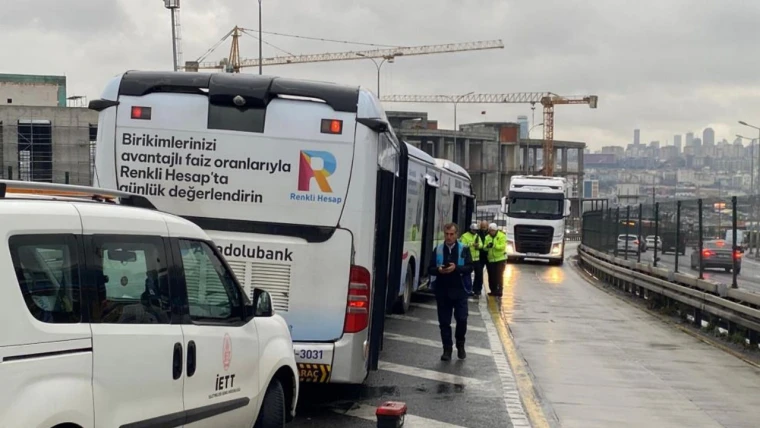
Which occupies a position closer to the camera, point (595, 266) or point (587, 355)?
point (587, 355)

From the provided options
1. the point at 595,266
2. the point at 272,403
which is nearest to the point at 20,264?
the point at 272,403

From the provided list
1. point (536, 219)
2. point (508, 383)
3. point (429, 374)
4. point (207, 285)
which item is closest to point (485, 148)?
point (536, 219)

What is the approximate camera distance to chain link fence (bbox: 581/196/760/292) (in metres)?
15.0

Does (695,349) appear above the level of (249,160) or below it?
below

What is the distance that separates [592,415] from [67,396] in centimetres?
613

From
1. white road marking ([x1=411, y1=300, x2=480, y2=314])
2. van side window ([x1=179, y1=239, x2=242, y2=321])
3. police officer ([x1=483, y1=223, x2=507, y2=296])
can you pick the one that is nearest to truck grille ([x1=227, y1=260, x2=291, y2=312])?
van side window ([x1=179, y1=239, x2=242, y2=321])

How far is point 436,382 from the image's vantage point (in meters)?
11.0

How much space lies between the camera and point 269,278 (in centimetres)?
860

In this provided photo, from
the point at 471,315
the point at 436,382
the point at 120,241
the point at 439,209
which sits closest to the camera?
the point at 120,241

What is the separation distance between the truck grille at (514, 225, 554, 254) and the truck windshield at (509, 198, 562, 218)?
2.35ft

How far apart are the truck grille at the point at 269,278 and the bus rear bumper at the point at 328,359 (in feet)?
1.39

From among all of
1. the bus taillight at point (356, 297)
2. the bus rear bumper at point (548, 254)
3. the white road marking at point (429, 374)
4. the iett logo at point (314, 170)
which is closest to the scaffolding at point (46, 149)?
the bus rear bumper at point (548, 254)

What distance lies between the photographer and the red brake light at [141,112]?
8.83 metres

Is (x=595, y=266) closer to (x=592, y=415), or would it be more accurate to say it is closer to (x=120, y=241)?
(x=592, y=415)
